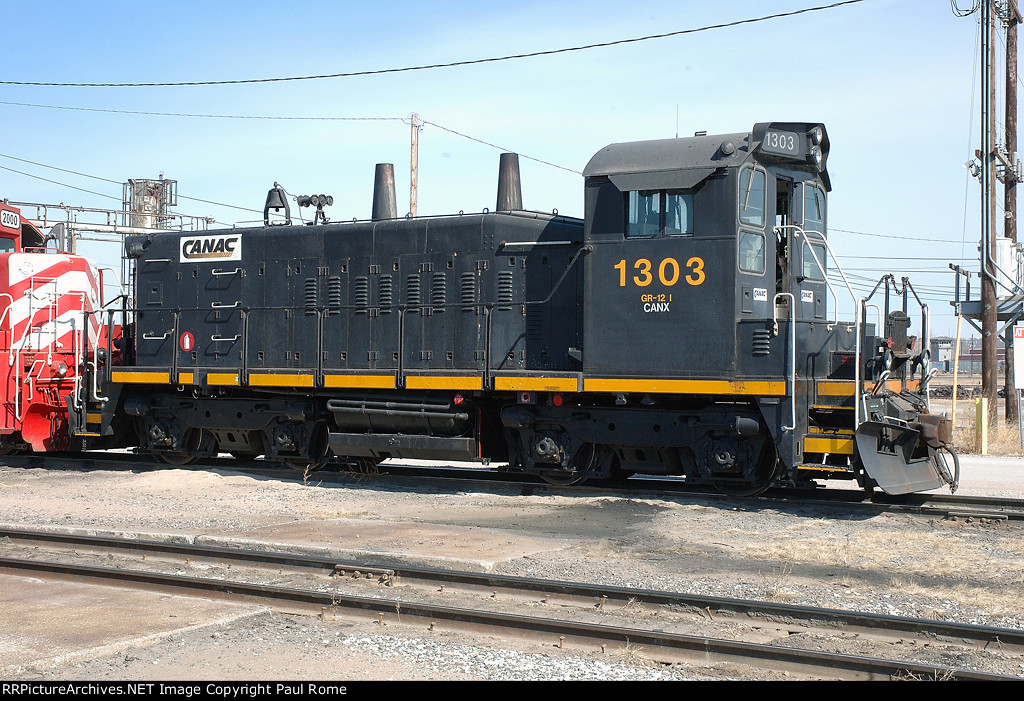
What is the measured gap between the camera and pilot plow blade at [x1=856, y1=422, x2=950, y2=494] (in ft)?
32.9

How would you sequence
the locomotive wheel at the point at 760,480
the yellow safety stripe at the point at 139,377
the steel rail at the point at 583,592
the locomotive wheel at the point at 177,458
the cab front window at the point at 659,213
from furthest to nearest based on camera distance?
1. the locomotive wheel at the point at 177,458
2. the yellow safety stripe at the point at 139,377
3. the locomotive wheel at the point at 760,480
4. the cab front window at the point at 659,213
5. the steel rail at the point at 583,592

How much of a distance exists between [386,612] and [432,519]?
150 inches

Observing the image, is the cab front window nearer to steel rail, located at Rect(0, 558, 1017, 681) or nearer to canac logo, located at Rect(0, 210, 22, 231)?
steel rail, located at Rect(0, 558, 1017, 681)

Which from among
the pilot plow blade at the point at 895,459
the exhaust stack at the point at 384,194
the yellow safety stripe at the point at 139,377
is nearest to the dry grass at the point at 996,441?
the pilot plow blade at the point at 895,459

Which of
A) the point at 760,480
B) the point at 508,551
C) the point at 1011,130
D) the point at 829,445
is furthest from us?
the point at 1011,130

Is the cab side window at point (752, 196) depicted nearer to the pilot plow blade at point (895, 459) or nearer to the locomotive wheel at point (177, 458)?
the pilot plow blade at point (895, 459)

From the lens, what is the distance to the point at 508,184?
12805 millimetres

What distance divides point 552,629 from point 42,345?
11.9 meters

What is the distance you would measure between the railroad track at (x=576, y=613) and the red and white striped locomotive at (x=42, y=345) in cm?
689

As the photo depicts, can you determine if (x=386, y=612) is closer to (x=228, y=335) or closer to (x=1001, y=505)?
(x=1001, y=505)

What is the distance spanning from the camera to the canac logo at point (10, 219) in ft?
51.2

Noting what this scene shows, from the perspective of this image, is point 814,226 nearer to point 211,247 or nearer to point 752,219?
point 752,219

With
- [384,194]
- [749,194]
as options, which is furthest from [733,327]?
[384,194]

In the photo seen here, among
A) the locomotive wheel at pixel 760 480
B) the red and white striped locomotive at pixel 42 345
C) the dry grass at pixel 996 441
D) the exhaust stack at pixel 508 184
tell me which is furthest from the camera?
the dry grass at pixel 996 441
